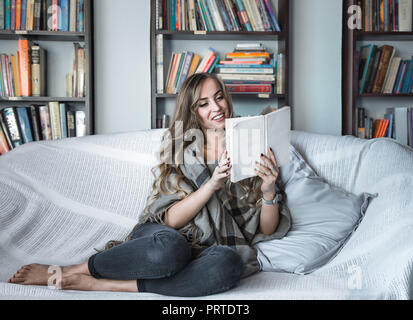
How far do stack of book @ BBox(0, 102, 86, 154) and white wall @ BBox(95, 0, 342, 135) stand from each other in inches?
8.2

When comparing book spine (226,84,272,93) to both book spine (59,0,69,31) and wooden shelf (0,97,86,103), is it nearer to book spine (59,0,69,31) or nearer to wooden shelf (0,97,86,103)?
wooden shelf (0,97,86,103)

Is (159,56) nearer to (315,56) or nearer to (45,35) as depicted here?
(45,35)

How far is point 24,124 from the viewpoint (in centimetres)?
201

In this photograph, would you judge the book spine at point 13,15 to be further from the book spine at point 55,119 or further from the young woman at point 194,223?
the young woman at point 194,223

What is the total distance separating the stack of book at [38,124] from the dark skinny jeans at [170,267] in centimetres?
110

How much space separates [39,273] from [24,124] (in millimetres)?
1056

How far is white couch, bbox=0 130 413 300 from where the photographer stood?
105cm

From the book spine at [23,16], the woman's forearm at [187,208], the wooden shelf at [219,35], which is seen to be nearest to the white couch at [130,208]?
the woman's forearm at [187,208]

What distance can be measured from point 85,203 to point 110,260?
1.50 ft

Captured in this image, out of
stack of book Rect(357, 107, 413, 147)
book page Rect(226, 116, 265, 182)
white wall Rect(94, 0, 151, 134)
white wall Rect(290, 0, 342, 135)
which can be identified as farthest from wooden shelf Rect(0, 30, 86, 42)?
stack of book Rect(357, 107, 413, 147)

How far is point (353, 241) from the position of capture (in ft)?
4.04

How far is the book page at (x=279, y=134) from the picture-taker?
3.68 ft

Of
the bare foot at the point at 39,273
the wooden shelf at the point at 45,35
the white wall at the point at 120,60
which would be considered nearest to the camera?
the bare foot at the point at 39,273
